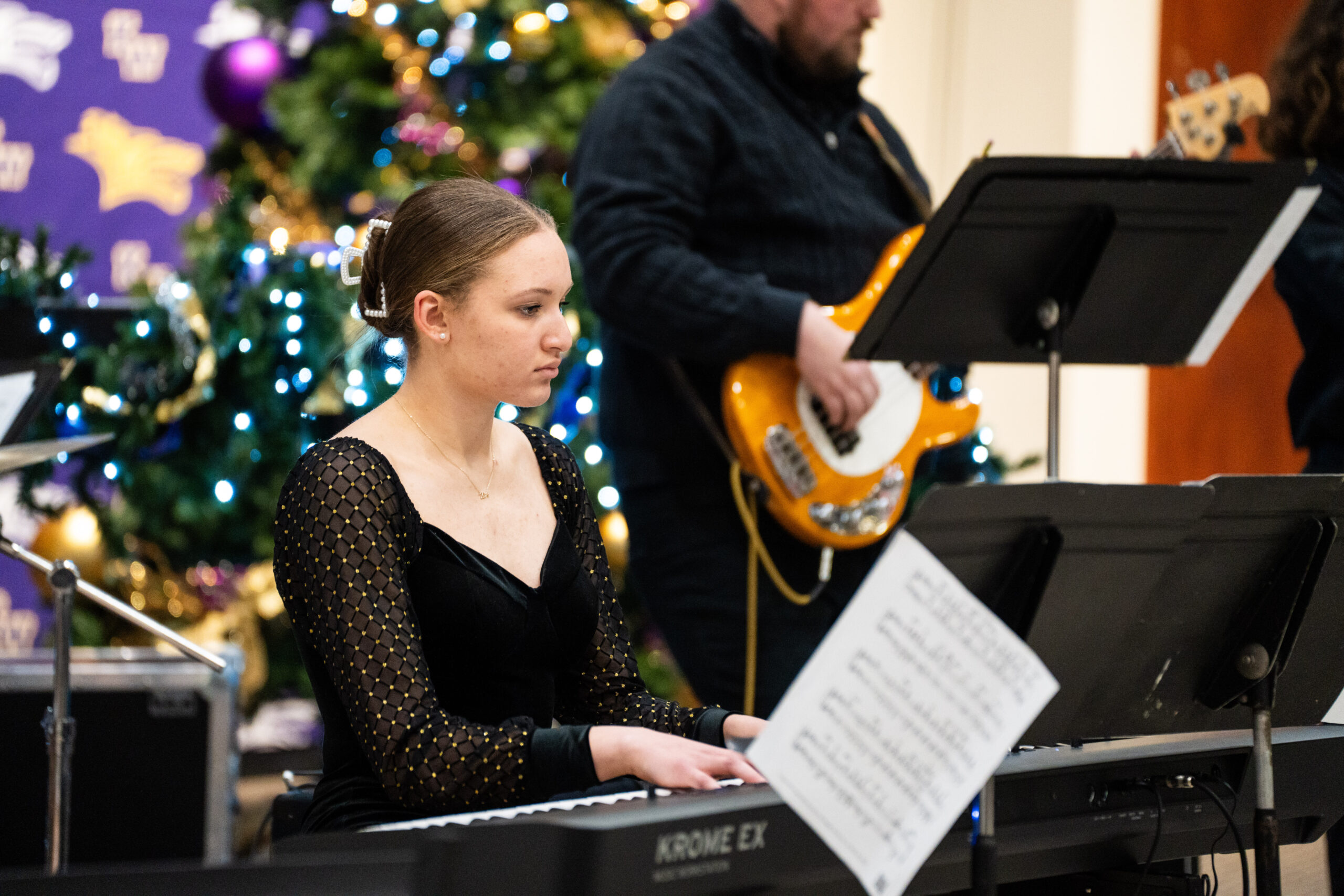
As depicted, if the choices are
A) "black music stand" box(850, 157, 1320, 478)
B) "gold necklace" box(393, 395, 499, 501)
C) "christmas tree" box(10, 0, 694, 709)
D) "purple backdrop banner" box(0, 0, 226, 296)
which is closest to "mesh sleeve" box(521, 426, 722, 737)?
"gold necklace" box(393, 395, 499, 501)

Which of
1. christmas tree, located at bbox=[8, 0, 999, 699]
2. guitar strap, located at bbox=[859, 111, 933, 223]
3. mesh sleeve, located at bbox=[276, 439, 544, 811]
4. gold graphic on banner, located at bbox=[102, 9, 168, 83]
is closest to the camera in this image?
mesh sleeve, located at bbox=[276, 439, 544, 811]

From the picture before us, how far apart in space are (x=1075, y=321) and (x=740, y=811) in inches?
39.6

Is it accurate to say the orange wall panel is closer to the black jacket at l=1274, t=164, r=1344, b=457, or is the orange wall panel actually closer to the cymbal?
the black jacket at l=1274, t=164, r=1344, b=457

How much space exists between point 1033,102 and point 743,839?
3.91 m

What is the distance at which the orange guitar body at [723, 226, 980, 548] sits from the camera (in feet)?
8.64

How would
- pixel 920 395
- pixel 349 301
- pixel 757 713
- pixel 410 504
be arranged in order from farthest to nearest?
pixel 349 301 < pixel 920 395 < pixel 757 713 < pixel 410 504

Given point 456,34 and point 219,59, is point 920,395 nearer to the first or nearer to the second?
point 456,34

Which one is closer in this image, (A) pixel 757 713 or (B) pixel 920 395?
(A) pixel 757 713

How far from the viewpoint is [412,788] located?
1.61 meters

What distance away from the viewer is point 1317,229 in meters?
2.45

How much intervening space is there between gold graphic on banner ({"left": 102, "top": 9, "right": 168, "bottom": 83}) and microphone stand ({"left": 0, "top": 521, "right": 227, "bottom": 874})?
8.14 ft

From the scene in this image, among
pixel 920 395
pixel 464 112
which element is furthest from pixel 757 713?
pixel 464 112

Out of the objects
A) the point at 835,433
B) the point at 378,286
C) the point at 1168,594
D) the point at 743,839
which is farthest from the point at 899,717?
the point at 835,433

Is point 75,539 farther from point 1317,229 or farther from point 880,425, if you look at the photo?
point 1317,229
